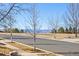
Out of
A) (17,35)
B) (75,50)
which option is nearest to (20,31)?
(17,35)

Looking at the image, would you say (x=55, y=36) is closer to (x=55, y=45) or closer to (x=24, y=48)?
(x=55, y=45)

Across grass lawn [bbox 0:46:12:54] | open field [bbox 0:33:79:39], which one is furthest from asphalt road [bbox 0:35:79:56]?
grass lawn [bbox 0:46:12:54]

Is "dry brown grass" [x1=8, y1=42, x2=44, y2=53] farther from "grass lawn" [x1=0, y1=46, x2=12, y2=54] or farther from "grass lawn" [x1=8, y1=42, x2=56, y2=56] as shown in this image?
"grass lawn" [x1=0, y1=46, x2=12, y2=54]

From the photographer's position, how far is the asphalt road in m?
12.6

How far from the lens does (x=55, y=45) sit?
42.1ft

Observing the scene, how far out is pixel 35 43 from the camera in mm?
12859

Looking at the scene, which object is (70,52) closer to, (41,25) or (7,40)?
(41,25)

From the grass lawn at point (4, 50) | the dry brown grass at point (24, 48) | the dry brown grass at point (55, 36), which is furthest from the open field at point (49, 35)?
the grass lawn at point (4, 50)

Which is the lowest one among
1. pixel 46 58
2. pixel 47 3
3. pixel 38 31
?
pixel 46 58

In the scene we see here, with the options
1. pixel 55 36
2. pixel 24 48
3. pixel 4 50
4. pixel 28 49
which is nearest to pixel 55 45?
pixel 55 36

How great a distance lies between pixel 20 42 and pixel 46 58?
3.75 ft

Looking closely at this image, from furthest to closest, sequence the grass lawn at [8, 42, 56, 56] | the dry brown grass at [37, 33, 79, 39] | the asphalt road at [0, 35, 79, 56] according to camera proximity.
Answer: the dry brown grass at [37, 33, 79, 39] → the asphalt road at [0, 35, 79, 56] → the grass lawn at [8, 42, 56, 56]

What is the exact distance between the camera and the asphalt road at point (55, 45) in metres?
12.6

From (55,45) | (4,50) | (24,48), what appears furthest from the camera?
(55,45)
